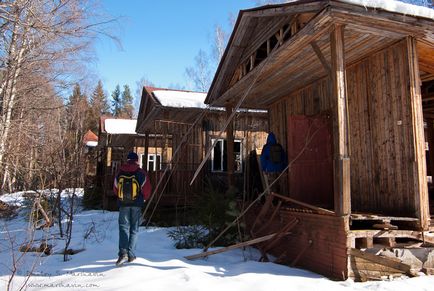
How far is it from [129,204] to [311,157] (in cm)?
415

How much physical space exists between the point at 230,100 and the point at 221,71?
94 centimetres

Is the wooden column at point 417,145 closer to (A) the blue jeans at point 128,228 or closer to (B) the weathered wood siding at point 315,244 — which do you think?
(B) the weathered wood siding at point 315,244

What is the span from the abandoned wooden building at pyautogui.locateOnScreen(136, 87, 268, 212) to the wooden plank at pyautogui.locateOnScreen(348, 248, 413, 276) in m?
6.99

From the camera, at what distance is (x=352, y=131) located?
7.37 meters

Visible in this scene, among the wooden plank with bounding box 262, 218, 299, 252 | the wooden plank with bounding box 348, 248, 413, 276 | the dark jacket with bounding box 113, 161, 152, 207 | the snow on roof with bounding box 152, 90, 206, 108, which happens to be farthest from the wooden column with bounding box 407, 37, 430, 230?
the snow on roof with bounding box 152, 90, 206, 108

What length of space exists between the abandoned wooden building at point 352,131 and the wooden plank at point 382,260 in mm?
15

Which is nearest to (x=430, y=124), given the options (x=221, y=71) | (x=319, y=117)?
(x=319, y=117)

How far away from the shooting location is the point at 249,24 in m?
7.91

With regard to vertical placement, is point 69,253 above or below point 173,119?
below

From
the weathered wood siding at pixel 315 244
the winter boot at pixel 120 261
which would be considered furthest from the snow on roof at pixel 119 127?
the weathered wood siding at pixel 315 244

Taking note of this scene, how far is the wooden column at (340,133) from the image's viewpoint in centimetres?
513

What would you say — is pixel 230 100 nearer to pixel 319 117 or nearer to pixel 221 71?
pixel 221 71

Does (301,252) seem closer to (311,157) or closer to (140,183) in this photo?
(311,157)

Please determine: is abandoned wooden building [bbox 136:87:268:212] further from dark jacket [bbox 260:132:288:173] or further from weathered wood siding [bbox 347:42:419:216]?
weathered wood siding [bbox 347:42:419:216]
